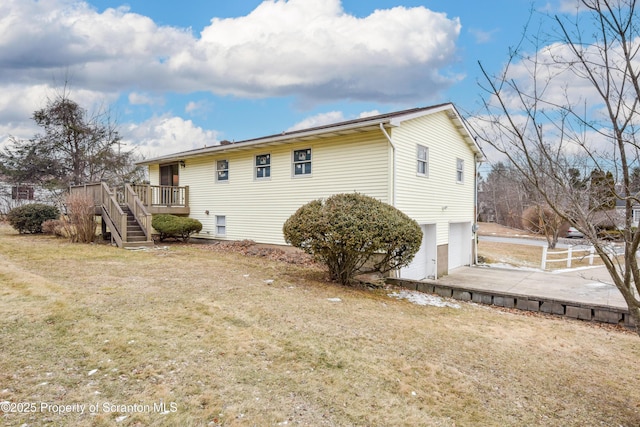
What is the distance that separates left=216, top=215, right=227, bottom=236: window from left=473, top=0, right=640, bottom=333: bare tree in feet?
41.1

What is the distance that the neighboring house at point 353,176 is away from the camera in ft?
34.7

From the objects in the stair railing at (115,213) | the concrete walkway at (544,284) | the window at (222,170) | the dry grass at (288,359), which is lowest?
the concrete walkway at (544,284)

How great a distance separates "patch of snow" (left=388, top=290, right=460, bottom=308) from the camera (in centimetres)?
809

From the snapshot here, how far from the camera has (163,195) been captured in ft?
52.4

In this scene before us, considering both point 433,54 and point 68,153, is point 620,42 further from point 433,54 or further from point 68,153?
point 68,153

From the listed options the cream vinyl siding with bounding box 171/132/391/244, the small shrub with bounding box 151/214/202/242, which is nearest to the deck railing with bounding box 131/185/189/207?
the cream vinyl siding with bounding box 171/132/391/244

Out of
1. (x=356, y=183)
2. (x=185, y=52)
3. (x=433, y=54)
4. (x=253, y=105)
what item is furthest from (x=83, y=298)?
(x=253, y=105)

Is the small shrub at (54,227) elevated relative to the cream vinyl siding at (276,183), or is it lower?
lower

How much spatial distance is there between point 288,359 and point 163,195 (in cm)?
1378

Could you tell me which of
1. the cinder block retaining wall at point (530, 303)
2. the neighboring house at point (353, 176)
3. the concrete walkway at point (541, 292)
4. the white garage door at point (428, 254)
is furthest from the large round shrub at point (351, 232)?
the white garage door at point (428, 254)

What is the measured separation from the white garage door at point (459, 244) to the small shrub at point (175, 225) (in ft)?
34.5

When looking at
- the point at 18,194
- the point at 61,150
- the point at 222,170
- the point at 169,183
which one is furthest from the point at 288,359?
the point at 18,194

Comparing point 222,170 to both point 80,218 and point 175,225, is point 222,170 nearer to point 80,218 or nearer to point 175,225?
point 175,225

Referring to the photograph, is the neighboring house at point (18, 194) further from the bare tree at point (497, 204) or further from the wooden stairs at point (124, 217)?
the bare tree at point (497, 204)
